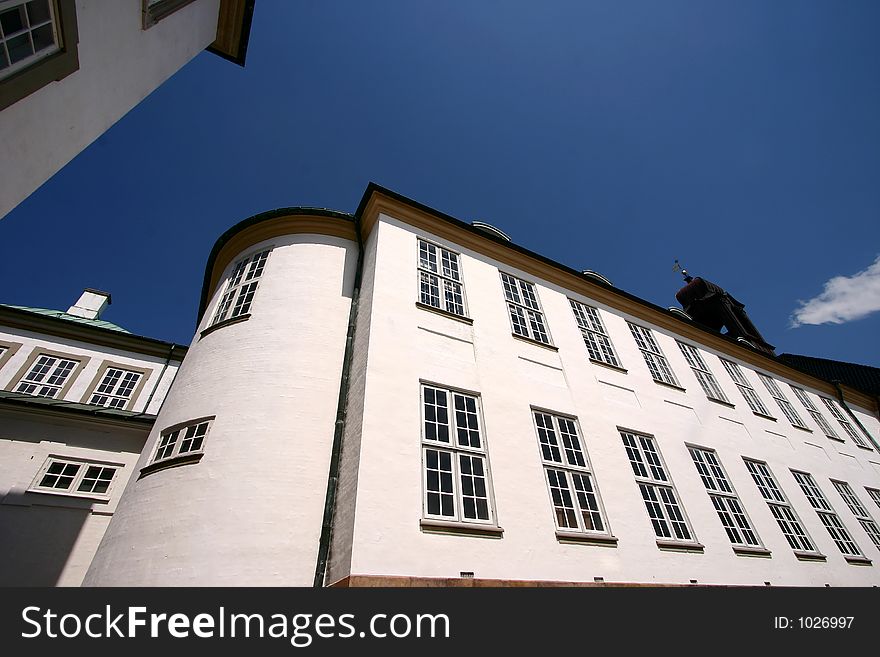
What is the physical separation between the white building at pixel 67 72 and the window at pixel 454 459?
6.27 metres

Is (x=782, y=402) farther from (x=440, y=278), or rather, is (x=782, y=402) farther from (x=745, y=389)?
(x=440, y=278)

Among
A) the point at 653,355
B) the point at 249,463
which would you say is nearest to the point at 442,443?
the point at 249,463

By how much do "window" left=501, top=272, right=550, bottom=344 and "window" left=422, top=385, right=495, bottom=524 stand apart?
125 inches

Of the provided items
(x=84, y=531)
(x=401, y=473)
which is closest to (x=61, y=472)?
(x=84, y=531)

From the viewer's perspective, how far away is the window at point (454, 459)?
6562mm

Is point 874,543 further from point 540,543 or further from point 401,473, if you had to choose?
point 401,473

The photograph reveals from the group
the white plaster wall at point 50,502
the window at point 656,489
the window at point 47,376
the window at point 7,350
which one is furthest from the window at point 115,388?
the window at point 656,489

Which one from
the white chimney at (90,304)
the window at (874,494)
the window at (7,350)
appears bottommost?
the window at (874,494)

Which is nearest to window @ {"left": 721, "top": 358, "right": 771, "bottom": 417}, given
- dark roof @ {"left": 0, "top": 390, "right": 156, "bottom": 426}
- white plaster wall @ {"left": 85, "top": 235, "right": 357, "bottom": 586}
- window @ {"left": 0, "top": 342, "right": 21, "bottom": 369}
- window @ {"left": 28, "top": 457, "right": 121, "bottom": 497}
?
white plaster wall @ {"left": 85, "top": 235, "right": 357, "bottom": 586}

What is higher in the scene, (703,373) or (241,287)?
(703,373)

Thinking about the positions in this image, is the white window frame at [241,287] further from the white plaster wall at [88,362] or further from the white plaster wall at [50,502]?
the white plaster wall at [88,362]

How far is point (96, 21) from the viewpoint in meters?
5.35

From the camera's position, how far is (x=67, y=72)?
497cm

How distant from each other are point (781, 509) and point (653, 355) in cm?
521
